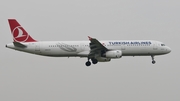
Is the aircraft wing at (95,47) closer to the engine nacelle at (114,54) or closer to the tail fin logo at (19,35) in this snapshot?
the engine nacelle at (114,54)

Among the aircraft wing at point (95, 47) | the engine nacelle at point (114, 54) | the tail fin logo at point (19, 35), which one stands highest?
the tail fin logo at point (19, 35)

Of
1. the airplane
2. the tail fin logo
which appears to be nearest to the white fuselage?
the airplane

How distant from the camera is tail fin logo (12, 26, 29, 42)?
249 ft

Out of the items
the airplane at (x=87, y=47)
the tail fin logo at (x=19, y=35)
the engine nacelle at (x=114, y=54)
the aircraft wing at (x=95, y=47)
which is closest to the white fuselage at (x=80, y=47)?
the airplane at (x=87, y=47)

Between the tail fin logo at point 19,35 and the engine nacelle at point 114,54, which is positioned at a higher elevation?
the tail fin logo at point 19,35

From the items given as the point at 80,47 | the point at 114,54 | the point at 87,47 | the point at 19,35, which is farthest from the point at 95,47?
the point at 19,35

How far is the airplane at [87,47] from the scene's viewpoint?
2896 inches

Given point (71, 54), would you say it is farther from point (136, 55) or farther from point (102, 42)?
point (136, 55)

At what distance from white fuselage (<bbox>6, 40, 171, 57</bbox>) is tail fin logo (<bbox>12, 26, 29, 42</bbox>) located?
1.82 m

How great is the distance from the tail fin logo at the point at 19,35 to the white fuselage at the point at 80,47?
1.82 metres

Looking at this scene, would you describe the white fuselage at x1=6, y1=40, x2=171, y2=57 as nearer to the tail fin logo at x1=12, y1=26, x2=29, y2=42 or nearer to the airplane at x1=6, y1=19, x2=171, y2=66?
the airplane at x1=6, y1=19, x2=171, y2=66

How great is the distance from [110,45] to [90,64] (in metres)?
4.92

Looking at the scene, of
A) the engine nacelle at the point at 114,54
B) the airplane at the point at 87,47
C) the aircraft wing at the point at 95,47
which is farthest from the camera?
the airplane at the point at 87,47

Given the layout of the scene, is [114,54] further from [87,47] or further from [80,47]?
[80,47]
